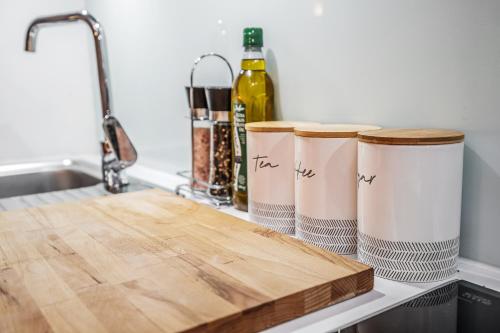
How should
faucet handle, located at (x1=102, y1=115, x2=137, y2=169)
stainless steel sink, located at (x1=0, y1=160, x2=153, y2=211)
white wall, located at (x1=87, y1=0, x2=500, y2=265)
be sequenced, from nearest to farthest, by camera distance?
1. white wall, located at (x1=87, y1=0, x2=500, y2=265)
2. faucet handle, located at (x1=102, y1=115, x2=137, y2=169)
3. stainless steel sink, located at (x1=0, y1=160, x2=153, y2=211)

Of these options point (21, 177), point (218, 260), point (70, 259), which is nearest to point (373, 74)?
point (218, 260)

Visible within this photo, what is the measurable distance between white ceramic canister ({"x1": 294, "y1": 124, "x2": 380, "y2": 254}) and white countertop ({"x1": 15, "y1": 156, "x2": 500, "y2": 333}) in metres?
0.09

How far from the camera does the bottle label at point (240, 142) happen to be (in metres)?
0.87

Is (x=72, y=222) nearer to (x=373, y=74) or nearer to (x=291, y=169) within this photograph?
(x=291, y=169)

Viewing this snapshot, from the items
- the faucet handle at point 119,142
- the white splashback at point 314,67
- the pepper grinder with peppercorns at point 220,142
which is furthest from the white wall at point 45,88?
the pepper grinder with peppercorns at point 220,142

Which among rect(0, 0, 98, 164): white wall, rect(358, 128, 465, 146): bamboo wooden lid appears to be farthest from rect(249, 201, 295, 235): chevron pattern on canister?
rect(0, 0, 98, 164): white wall

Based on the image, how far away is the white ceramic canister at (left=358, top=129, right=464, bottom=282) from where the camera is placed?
21.8 inches

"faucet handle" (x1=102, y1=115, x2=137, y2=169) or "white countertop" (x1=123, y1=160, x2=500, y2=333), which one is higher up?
"faucet handle" (x1=102, y1=115, x2=137, y2=169)

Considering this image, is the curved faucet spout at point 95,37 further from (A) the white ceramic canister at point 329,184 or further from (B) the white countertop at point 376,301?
(B) the white countertop at point 376,301

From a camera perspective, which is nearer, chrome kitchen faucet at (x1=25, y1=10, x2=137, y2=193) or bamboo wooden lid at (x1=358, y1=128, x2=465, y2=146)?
bamboo wooden lid at (x1=358, y1=128, x2=465, y2=146)

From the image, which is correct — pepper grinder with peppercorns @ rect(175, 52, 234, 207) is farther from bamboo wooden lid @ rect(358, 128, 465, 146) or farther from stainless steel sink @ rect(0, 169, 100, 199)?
stainless steel sink @ rect(0, 169, 100, 199)

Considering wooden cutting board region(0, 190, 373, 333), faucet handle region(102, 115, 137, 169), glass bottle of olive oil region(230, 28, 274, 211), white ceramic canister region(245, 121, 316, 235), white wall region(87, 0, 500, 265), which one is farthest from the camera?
faucet handle region(102, 115, 137, 169)

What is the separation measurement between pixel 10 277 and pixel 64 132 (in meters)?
1.25

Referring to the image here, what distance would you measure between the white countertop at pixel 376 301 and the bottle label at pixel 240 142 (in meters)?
0.35
